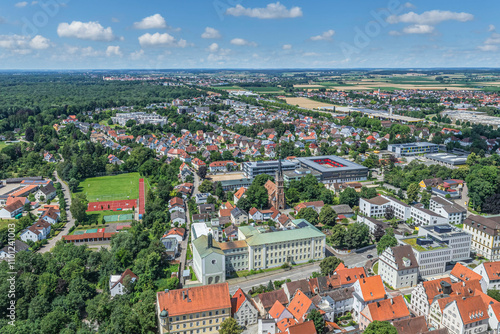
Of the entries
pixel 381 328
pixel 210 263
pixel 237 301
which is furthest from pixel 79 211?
pixel 381 328

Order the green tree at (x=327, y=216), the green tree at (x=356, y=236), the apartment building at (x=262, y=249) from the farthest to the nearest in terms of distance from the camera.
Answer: the green tree at (x=327, y=216)
the green tree at (x=356, y=236)
the apartment building at (x=262, y=249)

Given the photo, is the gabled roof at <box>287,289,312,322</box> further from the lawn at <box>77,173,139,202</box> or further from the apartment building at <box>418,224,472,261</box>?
the lawn at <box>77,173,139,202</box>

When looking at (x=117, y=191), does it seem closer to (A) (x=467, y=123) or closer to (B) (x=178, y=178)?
(B) (x=178, y=178)

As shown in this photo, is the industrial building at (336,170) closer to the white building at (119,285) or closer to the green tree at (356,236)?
the green tree at (356,236)

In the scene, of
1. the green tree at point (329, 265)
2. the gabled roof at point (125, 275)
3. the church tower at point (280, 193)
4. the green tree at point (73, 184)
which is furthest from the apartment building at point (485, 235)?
the green tree at point (73, 184)

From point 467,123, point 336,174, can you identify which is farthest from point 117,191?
point 467,123

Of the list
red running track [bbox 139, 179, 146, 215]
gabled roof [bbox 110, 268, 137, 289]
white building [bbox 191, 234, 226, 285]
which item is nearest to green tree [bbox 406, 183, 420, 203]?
white building [bbox 191, 234, 226, 285]
